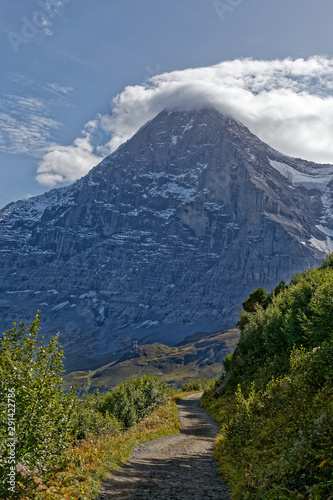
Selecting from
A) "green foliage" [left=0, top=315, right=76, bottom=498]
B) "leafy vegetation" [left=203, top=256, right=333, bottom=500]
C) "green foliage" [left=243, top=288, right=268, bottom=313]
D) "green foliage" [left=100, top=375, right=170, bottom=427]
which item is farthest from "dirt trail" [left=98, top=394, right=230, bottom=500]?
"green foliage" [left=243, top=288, right=268, bottom=313]

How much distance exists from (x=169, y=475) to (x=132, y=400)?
23.4 metres

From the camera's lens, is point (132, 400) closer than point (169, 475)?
No

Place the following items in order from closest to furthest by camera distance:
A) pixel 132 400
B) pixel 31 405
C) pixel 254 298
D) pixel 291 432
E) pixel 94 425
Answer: pixel 31 405
pixel 291 432
pixel 94 425
pixel 132 400
pixel 254 298

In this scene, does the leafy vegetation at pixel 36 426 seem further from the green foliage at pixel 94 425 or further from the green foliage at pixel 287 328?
the green foliage at pixel 287 328

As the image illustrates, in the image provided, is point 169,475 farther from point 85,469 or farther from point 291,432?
point 291,432

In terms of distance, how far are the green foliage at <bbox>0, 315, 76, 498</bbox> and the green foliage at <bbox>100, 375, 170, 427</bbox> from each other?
23046 millimetres

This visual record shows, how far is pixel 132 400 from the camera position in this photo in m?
41.9

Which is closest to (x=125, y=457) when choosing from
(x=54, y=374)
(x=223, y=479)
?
(x=223, y=479)

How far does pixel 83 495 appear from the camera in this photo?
14586mm

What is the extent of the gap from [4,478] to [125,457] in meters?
11.4

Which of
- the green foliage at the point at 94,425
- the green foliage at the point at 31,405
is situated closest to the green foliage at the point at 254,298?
the green foliage at the point at 94,425

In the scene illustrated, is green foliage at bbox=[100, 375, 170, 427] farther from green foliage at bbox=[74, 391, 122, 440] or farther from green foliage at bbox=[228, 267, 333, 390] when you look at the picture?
green foliage at bbox=[228, 267, 333, 390]

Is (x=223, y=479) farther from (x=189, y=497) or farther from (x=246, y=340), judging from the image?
(x=246, y=340)

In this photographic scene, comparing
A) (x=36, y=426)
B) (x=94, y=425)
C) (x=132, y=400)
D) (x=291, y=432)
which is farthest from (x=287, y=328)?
(x=36, y=426)
